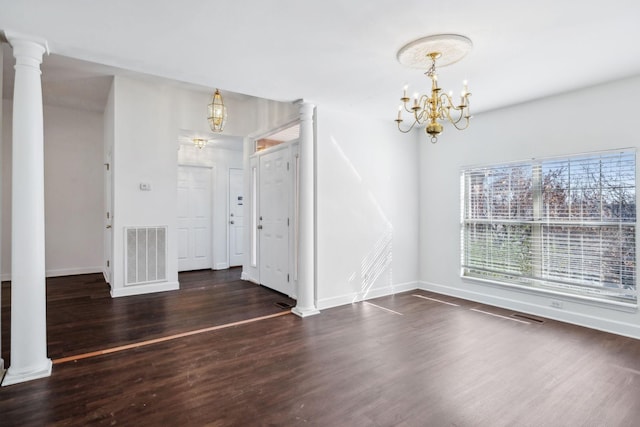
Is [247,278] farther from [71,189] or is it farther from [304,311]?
[71,189]

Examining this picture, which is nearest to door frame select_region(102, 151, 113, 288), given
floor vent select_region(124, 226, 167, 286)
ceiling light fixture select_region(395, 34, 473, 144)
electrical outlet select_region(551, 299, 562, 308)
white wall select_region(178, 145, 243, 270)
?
floor vent select_region(124, 226, 167, 286)

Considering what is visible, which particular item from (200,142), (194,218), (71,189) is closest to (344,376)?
(200,142)

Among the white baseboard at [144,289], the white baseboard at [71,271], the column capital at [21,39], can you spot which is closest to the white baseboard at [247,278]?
the white baseboard at [144,289]

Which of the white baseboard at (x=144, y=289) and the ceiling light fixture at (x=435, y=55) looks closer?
the ceiling light fixture at (x=435, y=55)

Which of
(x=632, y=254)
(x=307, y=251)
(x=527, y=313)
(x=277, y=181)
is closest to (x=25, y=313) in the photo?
(x=307, y=251)

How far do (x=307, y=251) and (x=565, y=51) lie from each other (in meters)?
3.04

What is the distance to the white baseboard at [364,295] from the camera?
428cm

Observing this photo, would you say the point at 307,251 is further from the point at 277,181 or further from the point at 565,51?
the point at 565,51

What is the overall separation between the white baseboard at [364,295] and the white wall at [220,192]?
3.46 meters

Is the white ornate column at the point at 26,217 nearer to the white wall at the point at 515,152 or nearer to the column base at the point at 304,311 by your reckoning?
the column base at the point at 304,311

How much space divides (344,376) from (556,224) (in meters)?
3.00

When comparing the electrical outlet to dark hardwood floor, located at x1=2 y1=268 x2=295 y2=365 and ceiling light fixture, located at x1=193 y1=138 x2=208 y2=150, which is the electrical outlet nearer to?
dark hardwood floor, located at x1=2 y1=268 x2=295 y2=365

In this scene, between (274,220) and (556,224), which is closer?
(556,224)

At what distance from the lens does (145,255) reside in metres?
4.96
